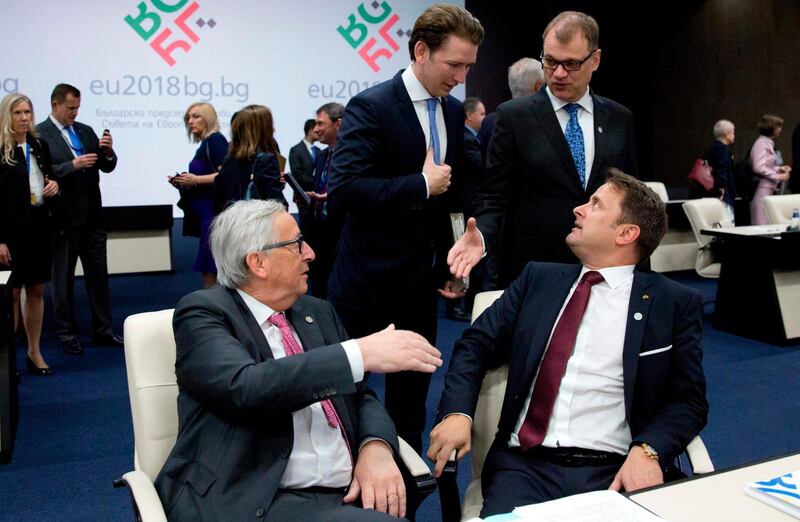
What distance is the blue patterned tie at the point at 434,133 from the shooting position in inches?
99.4

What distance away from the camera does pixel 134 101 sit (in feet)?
30.7

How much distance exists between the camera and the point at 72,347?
519 cm

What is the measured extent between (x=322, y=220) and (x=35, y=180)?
1768mm

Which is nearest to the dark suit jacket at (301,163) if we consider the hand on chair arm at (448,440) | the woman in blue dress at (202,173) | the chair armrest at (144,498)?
the woman in blue dress at (202,173)

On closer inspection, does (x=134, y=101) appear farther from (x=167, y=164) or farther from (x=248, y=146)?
(x=248, y=146)

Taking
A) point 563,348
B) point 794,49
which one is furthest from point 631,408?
point 794,49

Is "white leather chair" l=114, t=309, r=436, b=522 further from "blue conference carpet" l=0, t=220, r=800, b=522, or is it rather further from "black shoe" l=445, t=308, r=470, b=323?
"black shoe" l=445, t=308, r=470, b=323

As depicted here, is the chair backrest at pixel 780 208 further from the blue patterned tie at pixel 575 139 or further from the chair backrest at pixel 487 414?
the chair backrest at pixel 487 414

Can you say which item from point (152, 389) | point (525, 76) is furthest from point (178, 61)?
point (152, 389)

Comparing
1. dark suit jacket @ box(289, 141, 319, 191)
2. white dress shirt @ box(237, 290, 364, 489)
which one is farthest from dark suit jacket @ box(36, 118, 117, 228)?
white dress shirt @ box(237, 290, 364, 489)

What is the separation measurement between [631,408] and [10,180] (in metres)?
3.64

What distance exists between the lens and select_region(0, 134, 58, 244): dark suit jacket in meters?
4.34

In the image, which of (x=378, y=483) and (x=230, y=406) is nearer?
(x=230, y=406)

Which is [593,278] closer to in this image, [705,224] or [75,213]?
[75,213]
